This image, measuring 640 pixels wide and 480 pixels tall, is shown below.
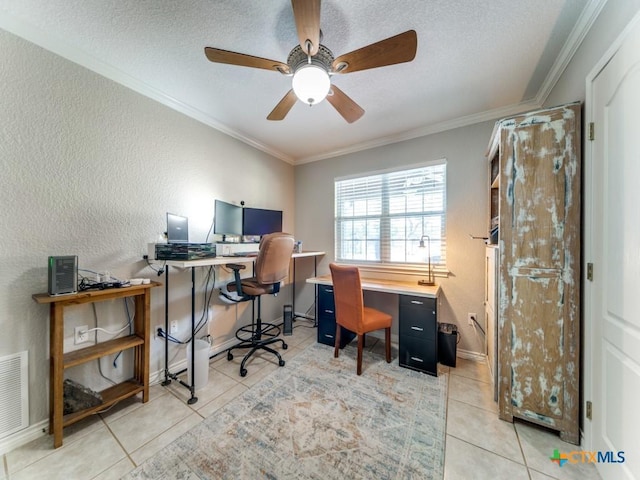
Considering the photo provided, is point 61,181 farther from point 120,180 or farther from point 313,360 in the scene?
point 313,360

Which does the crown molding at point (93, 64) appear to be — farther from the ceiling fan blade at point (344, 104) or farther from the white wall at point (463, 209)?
the white wall at point (463, 209)

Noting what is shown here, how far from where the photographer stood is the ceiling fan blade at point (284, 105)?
5.46ft

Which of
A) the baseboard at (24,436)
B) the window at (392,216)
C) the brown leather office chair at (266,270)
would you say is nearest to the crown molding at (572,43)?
the window at (392,216)

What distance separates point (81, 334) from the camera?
1623 mm

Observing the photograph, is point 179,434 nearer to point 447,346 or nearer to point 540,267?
point 447,346

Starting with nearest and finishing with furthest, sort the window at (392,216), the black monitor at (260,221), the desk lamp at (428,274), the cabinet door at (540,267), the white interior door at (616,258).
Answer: the white interior door at (616,258), the cabinet door at (540,267), the desk lamp at (428,274), the window at (392,216), the black monitor at (260,221)

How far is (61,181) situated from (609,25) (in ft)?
10.9

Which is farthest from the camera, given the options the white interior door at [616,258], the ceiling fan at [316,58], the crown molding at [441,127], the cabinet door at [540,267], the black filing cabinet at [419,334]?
the crown molding at [441,127]

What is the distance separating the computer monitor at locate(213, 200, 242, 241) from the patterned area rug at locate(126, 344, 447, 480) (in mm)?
1527

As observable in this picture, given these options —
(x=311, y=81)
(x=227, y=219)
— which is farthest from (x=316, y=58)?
(x=227, y=219)

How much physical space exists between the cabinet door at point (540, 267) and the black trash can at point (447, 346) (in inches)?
26.7

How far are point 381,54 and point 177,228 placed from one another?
200cm

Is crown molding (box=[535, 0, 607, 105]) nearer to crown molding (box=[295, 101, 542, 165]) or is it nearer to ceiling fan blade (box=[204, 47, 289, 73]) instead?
crown molding (box=[295, 101, 542, 165])

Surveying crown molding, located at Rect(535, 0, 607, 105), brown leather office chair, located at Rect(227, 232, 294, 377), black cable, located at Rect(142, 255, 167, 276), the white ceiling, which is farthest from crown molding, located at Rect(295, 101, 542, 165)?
black cable, located at Rect(142, 255, 167, 276)
